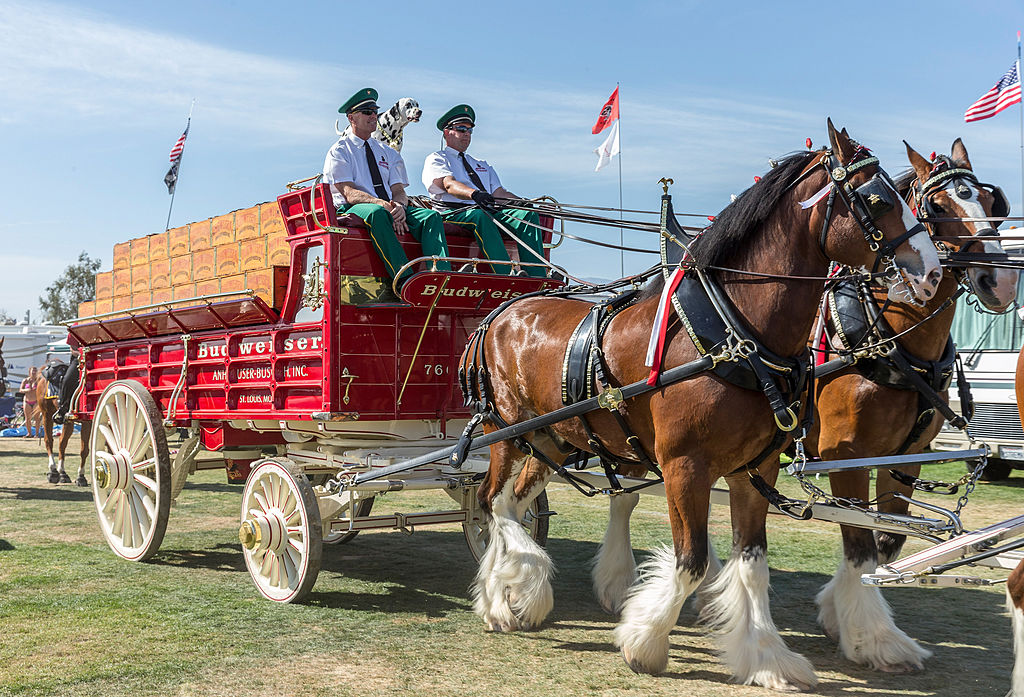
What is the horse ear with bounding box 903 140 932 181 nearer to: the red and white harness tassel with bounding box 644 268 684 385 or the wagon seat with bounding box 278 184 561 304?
the red and white harness tassel with bounding box 644 268 684 385

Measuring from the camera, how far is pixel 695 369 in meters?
4.26

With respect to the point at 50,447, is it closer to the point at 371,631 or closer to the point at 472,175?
the point at 472,175

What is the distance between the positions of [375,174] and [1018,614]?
4.81 metres

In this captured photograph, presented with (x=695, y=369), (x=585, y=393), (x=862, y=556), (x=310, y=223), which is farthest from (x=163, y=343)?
(x=862, y=556)

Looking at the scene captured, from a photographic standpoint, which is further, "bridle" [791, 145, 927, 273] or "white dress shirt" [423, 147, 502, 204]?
"white dress shirt" [423, 147, 502, 204]

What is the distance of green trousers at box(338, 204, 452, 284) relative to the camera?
6023 mm

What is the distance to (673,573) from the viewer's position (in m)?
4.37

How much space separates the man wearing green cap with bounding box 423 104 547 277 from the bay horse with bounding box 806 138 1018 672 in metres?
2.30

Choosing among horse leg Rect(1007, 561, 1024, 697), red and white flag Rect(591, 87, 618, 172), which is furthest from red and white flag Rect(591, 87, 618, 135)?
horse leg Rect(1007, 561, 1024, 697)

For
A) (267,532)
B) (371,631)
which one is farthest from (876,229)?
(267,532)

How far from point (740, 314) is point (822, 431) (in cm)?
133

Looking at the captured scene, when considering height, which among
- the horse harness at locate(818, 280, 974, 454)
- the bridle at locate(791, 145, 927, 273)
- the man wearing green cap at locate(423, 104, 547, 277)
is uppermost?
the man wearing green cap at locate(423, 104, 547, 277)

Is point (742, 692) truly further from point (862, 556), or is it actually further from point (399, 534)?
point (399, 534)

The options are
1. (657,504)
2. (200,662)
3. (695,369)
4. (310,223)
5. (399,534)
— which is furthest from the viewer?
(657,504)
